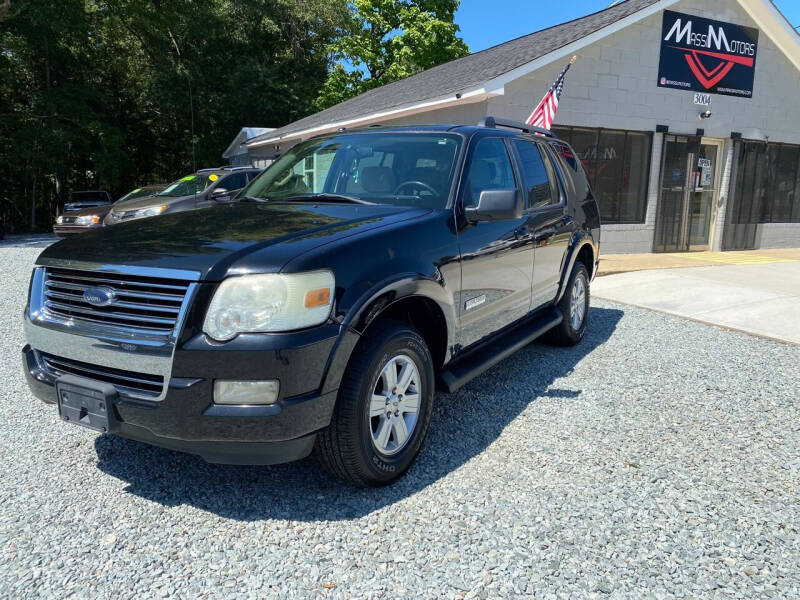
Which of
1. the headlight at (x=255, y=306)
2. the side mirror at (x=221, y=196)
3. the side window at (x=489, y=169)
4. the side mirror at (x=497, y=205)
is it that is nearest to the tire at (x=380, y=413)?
the headlight at (x=255, y=306)

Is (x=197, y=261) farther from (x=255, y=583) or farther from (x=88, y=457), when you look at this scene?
(x=88, y=457)

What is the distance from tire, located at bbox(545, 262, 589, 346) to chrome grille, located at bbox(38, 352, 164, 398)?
3.69m

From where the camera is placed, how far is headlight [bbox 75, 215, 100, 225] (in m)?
14.2

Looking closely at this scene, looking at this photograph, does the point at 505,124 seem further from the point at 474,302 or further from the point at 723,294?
the point at 723,294

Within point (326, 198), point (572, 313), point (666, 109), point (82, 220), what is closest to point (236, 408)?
point (326, 198)

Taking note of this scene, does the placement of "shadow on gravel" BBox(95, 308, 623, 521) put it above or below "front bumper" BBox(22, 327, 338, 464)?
below

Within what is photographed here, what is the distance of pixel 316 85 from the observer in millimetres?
30188

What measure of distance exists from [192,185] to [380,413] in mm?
11047

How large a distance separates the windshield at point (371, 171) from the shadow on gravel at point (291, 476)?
56.2 inches

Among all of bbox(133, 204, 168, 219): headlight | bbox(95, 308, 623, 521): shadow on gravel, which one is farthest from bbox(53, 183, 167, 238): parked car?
bbox(95, 308, 623, 521): shadow on gravel

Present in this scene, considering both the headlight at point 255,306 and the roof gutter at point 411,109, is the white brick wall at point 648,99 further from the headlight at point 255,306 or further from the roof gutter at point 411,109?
the headlight at point 255,306

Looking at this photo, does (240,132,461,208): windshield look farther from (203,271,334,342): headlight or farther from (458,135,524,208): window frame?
(203,271,334,342): headlight

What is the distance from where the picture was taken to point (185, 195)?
12.0 m

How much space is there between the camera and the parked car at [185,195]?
1133cm
